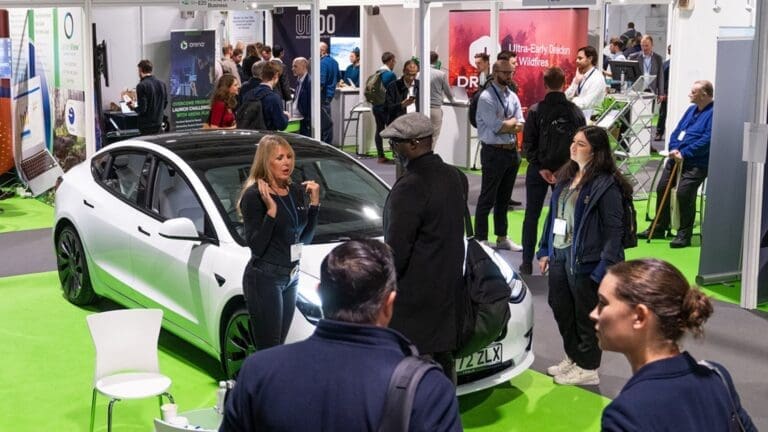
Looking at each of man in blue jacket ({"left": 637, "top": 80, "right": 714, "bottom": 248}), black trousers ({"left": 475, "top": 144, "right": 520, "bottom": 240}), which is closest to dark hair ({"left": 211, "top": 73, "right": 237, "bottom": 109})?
black trousers ({"left": 475, "top": 144, "right": 520, "bottom": 240})

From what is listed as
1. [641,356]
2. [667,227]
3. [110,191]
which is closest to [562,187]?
[110,191]

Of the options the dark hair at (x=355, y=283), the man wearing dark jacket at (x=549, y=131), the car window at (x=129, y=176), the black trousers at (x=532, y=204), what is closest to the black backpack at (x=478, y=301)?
the dark hair at (x=355, y=283)

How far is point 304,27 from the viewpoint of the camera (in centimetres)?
1827

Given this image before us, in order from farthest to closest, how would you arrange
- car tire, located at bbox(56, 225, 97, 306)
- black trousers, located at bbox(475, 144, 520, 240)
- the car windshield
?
Result: black trousers, located at bbox(475, 144, 520, 240), car tire, located at bbox(56, 225, 97, 306), the car windshield

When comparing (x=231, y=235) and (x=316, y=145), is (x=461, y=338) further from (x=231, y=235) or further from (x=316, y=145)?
(x=316, y=145)

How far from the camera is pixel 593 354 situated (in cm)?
641

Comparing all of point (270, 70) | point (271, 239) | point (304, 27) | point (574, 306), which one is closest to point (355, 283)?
point (271, 239)

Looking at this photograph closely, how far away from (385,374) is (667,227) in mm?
8889

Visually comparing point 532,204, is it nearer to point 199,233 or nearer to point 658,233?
point 658,233

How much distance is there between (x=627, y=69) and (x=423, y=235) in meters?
13.1

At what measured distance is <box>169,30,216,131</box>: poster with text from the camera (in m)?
14.8

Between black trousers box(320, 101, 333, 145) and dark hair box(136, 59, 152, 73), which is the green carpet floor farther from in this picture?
black trousers box(320, 101, 333, 145)

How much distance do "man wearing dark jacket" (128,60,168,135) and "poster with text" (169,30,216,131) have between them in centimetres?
119

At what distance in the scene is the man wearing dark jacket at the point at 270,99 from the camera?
1051 centimetres
